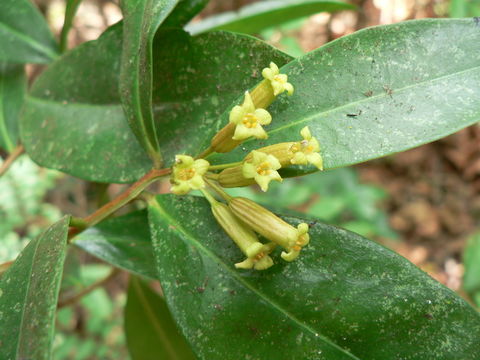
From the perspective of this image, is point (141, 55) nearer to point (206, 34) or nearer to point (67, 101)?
point (206, 34)

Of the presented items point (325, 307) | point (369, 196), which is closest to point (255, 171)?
point (325, 307)

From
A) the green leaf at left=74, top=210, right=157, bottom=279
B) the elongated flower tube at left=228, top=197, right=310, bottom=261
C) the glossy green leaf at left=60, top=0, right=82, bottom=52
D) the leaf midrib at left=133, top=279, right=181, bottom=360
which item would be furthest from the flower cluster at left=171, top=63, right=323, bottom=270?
the leaf midrib at left=133, top=279, right=181, bottom=360

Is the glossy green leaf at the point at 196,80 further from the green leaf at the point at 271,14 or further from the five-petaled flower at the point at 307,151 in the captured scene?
the green leaf at the point at 271,14

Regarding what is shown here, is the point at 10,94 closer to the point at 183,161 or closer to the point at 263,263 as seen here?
the point at 183,161

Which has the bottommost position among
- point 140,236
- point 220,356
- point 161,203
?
point 140,236

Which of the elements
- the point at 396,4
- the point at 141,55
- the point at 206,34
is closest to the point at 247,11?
the point at 206,34
